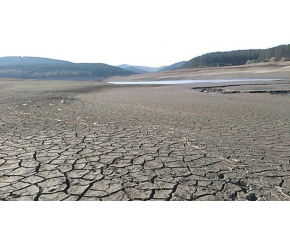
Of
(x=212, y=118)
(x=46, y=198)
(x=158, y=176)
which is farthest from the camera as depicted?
(x=212, y=118)

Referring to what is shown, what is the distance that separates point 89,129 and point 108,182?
2.89 metres

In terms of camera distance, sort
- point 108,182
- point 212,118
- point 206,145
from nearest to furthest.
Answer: point 108,182 < point 206,145 < point 212,118

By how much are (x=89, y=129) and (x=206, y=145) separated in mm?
2665

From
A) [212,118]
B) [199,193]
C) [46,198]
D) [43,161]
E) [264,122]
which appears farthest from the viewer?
[212,118]

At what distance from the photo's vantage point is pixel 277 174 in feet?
10.5

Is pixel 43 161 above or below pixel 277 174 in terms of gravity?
above

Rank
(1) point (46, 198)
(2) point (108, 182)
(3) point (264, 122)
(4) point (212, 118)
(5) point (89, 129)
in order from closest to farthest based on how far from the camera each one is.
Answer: (1) point (46, 198), (2) point (108, 182), (5) point (89, 129), (3) point (264, 122), (4) point (212, 118)

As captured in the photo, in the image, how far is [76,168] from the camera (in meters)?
3.20

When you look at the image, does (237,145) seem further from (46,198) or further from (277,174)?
(46,198)
